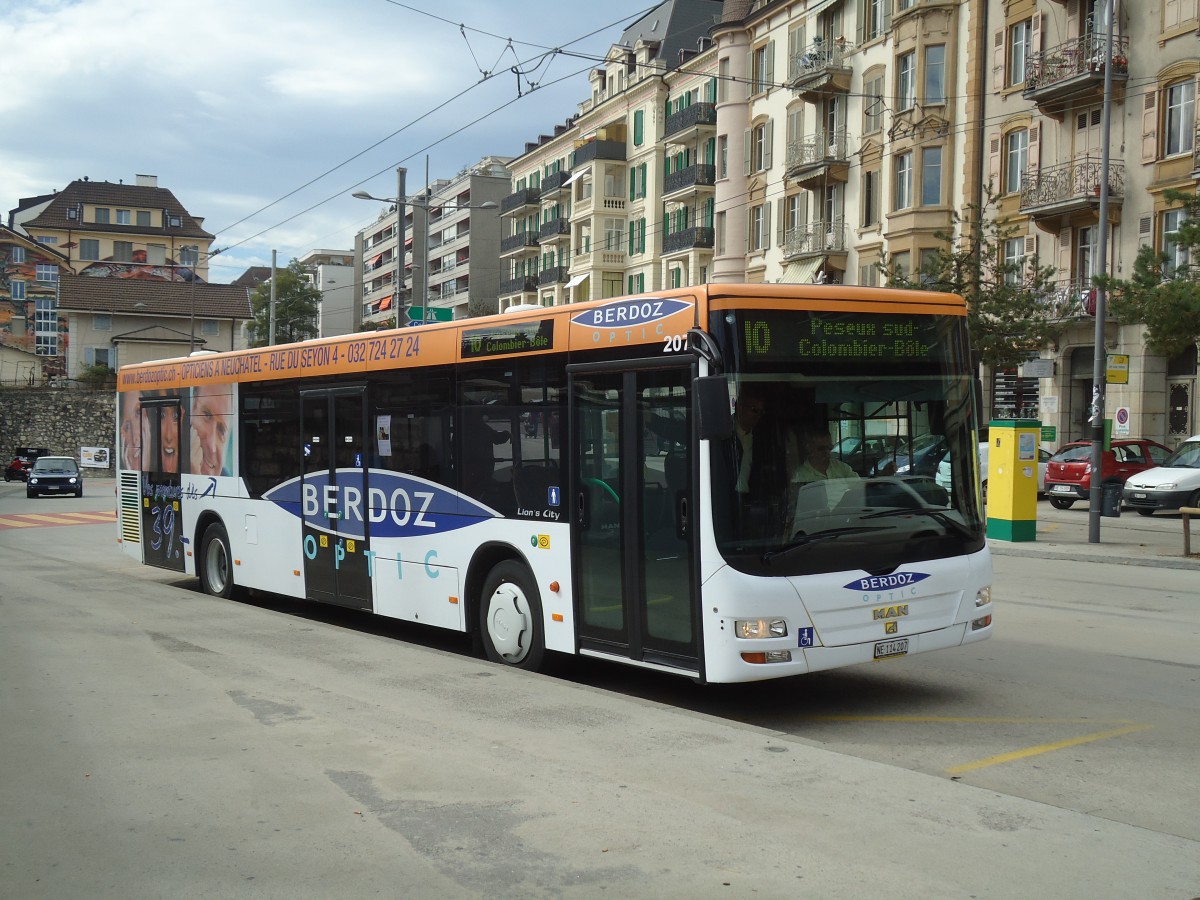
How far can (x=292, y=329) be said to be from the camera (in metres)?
103

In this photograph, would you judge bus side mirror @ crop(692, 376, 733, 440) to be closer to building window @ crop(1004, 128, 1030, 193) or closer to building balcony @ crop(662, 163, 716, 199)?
building window @ crop(1004, 128, 1030, 193)

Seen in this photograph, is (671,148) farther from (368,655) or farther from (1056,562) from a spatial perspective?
(368,655)

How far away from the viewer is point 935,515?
8.16m

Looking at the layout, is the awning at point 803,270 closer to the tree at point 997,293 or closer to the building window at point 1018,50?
the tree at point 997,293

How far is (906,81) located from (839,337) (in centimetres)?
3783

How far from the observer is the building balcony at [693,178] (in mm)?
→ 56562

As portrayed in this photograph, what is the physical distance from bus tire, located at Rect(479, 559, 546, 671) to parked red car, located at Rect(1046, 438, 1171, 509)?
24687mm

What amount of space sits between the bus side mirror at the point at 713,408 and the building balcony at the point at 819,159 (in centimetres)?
4021

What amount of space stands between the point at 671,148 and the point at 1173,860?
190 feet

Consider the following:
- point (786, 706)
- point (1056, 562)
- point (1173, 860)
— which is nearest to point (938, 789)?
point (1173, 860)

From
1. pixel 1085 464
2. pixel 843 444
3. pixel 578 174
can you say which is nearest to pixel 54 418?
pixel 578 174

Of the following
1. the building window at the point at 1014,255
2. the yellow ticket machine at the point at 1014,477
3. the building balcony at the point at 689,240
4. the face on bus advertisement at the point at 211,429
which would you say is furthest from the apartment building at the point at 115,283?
the face on bus advertisement at the point at 211,429

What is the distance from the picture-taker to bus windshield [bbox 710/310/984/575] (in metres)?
7.55

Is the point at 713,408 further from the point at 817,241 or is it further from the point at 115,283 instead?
the point at 115,283
